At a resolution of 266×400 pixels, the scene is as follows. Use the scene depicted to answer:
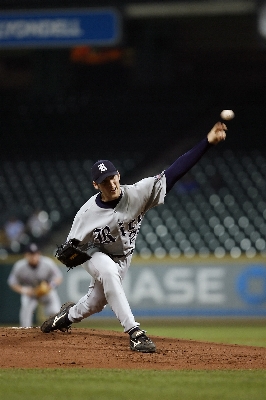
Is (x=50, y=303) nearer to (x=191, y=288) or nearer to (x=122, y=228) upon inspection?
(x=191, y=288)

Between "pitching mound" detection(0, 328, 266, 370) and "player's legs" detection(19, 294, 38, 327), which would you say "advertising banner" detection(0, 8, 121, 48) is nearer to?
"player's legs" detection(19, 294, 38, 327)

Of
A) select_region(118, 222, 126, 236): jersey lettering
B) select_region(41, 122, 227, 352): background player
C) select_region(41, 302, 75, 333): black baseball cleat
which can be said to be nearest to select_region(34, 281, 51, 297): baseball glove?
select_region(41, 302, 75, 333): black baseball cleat

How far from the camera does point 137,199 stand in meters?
6.66

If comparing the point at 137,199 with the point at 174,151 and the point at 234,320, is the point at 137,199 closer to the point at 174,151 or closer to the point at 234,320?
the point at 234,320

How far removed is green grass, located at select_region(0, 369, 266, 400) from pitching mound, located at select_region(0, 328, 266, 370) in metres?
0.21

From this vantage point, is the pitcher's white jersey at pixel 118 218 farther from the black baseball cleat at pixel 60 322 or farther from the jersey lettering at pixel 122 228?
the black baseball cleat at pixel 60 322

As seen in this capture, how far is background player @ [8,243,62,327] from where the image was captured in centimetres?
1217

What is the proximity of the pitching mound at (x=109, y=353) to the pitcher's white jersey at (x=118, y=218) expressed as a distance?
85 cm

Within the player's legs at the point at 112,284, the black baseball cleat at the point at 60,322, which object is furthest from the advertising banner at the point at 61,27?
the player's legs at the point at 112,284

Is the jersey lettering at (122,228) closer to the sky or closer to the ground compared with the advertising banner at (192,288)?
closer to the ground

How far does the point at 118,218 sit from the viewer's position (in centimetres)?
661

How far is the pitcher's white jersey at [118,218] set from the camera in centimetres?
658

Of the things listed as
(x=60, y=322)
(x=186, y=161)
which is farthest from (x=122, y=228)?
(x=60, y=322)

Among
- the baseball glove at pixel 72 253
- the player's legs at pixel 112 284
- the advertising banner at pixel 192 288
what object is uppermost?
the advertising banner at pixel 192 288
